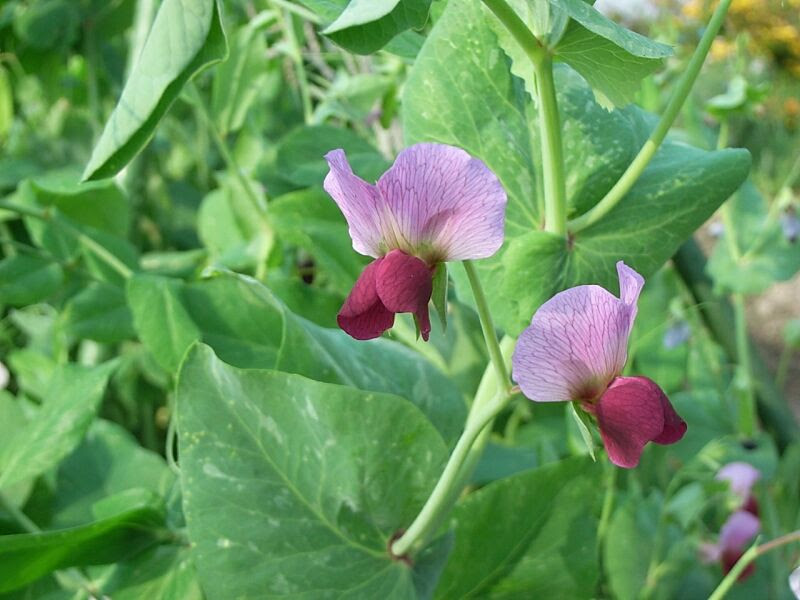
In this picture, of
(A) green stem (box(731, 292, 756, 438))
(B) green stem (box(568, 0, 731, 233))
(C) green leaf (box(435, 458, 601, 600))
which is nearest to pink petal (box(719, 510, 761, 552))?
(A) green stem (box(731, 292, 756, 438))

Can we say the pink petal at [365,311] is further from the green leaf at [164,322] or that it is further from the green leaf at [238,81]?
the green leaf at [238,81]

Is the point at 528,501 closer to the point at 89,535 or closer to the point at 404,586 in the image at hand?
the point at 404,586

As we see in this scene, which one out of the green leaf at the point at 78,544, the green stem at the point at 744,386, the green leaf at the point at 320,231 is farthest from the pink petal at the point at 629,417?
the green stem at the point at 744,386

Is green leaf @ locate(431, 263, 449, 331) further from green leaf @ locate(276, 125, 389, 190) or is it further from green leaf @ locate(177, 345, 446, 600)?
green leaf @ locate(276, 125, 389, 190)

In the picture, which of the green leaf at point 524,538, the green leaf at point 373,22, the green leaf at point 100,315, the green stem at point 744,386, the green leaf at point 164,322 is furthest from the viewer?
the green stem at point 744,386

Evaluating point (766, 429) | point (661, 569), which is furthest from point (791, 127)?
point (661, 569)

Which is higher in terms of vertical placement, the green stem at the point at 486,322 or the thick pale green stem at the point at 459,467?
the green stem at the point at 486,322

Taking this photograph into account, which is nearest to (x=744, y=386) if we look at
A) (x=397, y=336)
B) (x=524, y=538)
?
(x=397, y=336)

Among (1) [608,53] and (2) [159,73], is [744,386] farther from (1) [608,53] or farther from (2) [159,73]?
(2) [159,73]
